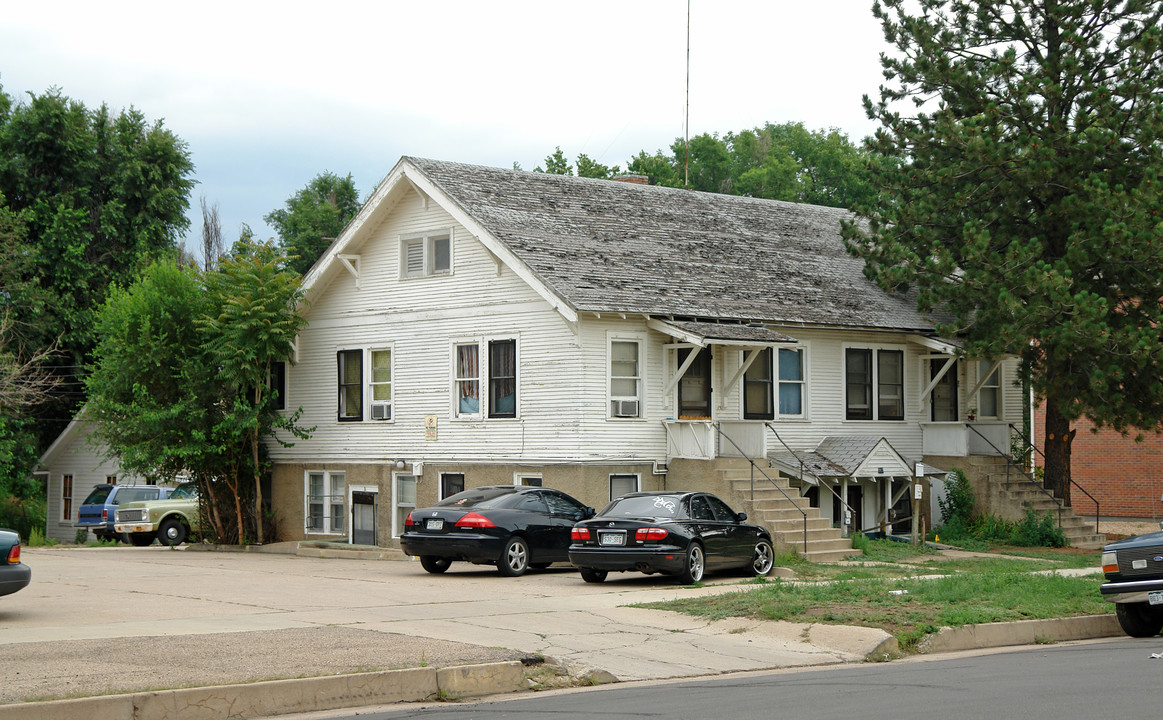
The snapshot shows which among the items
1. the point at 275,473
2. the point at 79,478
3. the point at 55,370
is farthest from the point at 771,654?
the point at 55,370

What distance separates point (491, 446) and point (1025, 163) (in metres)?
12.4

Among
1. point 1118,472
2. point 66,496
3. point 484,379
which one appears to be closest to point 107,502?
point 66,496

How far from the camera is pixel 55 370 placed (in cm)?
4941

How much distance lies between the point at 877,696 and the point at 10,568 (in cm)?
981

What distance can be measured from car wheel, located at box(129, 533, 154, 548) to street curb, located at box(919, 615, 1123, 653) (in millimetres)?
28167

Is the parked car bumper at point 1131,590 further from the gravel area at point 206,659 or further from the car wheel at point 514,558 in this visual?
the car wheel at point 514,558

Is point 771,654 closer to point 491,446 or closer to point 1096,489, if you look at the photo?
point 491,446

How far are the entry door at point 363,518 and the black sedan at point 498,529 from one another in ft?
27.6

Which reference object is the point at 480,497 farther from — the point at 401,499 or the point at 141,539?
the point at 141,539

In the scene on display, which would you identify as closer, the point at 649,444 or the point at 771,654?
the point at 771,654

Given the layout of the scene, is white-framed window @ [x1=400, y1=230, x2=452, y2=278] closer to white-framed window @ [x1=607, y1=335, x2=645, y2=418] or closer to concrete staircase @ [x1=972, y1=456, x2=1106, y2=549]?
white-framed window @ [x1=607, y1=335, x2=645, y2=418]

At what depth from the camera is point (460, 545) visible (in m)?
21.7

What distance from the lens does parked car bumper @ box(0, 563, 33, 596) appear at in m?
14.8

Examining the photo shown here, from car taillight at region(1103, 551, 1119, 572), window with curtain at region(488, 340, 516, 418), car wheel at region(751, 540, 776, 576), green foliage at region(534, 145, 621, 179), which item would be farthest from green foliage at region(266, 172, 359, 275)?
car taillight at region(1103, 551, 1119, 572)
